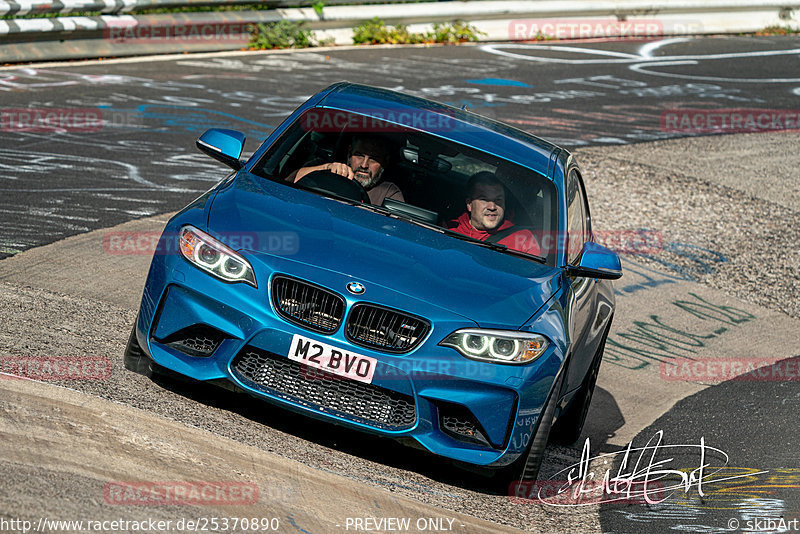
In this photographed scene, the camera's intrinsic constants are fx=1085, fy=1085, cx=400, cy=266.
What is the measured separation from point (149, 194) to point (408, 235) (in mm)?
5094

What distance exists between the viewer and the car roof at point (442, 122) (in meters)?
6.33

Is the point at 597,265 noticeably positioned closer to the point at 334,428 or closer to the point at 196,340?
the point at 334,428

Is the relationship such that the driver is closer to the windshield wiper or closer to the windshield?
the windshield

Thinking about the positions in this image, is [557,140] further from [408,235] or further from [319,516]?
[319,516]

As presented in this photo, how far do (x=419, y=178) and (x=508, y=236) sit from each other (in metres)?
0.70

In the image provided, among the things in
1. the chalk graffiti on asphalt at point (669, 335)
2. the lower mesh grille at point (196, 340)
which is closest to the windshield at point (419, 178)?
the lower mesh grille at point (196, 340)

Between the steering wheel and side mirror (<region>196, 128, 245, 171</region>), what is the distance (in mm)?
405

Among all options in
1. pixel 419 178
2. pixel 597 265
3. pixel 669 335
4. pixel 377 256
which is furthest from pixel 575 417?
A: pixel 669 335

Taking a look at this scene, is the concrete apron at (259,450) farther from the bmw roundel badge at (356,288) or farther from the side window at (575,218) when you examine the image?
the side window at (575,218)

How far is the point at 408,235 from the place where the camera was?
18.0ft

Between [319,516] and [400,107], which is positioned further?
[400,107]

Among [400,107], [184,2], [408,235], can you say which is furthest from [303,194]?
[184,2]

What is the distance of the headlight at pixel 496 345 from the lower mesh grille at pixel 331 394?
338 mm

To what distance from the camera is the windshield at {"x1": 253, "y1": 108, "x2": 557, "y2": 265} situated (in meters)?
5.96
